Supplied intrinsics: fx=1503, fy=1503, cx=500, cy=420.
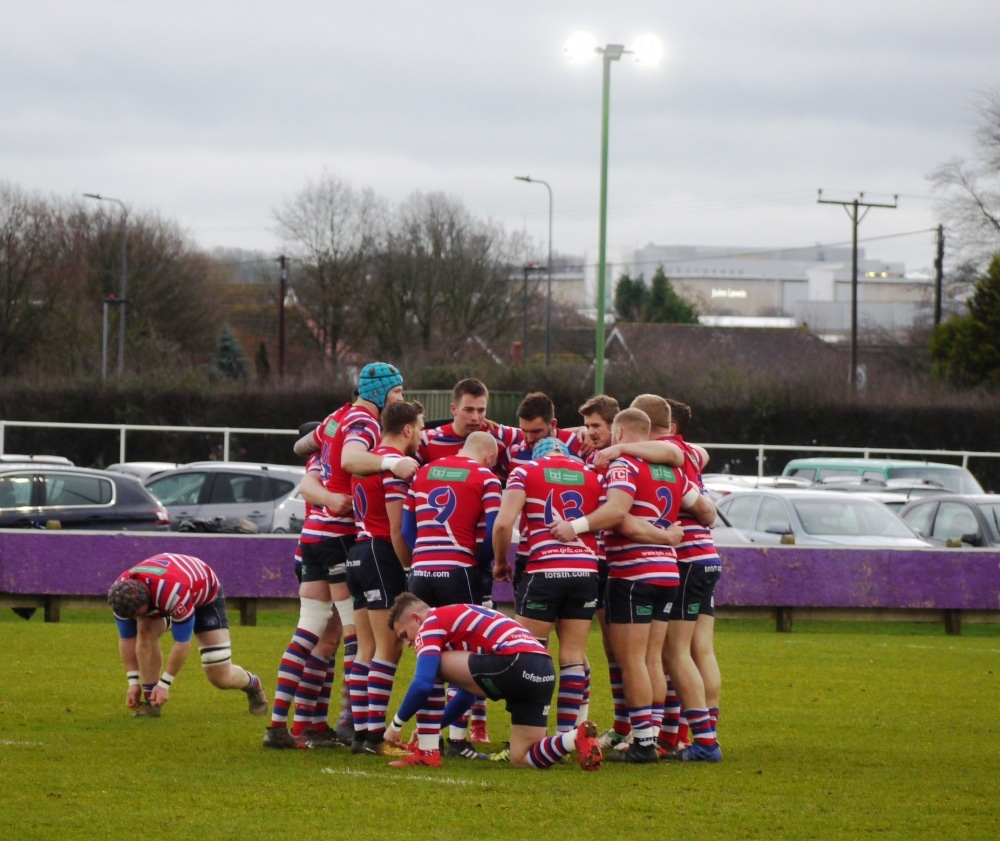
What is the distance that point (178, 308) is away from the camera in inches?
2489

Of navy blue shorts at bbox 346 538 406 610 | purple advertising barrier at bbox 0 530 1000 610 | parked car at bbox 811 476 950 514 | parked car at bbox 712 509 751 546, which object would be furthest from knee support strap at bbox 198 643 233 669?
parked car at bbox 811 476 950 514

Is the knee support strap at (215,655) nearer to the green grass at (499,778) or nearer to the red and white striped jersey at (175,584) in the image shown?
the red and white striped jersey at (175,584)

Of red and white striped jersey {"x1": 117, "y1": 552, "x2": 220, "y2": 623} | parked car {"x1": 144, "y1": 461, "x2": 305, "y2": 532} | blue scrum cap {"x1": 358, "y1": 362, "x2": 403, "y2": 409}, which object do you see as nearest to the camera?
blue scrum cap {"x1": 358, "y1": 362, "x2": 403, "y2": 409}

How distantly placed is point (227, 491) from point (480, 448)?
44.8 ft

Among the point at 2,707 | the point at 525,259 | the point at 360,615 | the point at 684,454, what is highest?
the point at 525,259

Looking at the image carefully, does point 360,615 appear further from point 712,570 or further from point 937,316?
Result: point 937,316

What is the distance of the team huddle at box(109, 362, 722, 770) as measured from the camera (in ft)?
25.4

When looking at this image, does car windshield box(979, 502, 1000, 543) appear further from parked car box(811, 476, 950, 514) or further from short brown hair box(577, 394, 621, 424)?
short brown hair box(577, 394, 621, 424)

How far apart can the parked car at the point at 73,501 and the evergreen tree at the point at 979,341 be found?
33.4m

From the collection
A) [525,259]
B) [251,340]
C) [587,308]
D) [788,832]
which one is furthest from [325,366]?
[788,832]

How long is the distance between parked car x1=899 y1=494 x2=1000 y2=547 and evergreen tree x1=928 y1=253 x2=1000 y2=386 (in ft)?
91.8

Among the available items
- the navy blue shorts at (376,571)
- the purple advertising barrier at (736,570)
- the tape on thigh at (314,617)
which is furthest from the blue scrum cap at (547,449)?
the purple advertising barrier at (736,570)

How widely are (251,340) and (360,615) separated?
2596 inches

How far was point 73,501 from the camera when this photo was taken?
17766 mm
